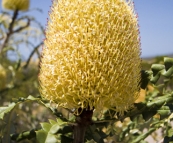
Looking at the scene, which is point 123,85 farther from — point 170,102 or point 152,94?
point 152,94

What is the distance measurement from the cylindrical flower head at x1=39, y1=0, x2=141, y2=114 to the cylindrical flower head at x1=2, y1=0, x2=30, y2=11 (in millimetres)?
2274

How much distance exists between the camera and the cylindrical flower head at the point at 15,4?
339 centimetres

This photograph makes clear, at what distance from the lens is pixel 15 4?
3395 mm

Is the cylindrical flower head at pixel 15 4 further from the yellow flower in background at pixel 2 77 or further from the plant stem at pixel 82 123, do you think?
the plant stem at pixel 82 123

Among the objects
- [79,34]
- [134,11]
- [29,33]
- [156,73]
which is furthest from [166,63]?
[29,33]

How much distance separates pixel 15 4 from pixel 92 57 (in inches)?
96.4

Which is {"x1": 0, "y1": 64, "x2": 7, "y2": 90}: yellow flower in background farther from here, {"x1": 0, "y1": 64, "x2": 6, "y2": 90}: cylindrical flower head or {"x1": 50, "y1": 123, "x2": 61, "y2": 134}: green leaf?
{"x1": 50, "y1": 123, "x2": 61, "y2": 134}: green leaf

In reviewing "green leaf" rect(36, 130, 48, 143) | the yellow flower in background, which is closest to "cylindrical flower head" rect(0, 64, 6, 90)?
the yellow flower in background

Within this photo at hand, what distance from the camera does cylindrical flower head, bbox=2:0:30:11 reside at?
3.39 metres

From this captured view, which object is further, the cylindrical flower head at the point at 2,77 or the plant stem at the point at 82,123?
the cylindrical flower head at the point at 2,77

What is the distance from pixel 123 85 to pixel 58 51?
29 centimetres

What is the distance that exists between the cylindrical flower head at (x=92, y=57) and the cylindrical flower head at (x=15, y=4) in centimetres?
227

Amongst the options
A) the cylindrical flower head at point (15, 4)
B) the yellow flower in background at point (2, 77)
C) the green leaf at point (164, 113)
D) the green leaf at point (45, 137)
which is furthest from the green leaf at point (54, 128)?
the cylindrical flower head at point (15, 4)

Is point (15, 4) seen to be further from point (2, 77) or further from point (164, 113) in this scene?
point (164, 113)
